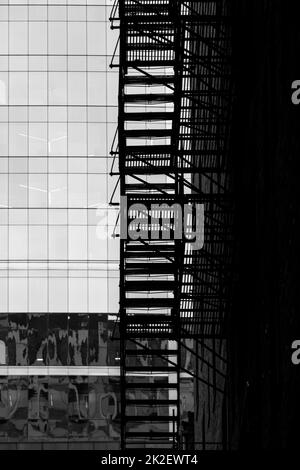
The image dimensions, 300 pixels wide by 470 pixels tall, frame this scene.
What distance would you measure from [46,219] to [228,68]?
175 feet

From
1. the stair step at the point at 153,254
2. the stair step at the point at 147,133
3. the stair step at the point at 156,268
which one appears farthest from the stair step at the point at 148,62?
the stair step at the point at 156,268

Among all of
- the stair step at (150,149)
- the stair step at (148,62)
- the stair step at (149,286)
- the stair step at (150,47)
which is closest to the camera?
the stair step at (148,62)

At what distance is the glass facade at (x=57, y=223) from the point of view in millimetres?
79438

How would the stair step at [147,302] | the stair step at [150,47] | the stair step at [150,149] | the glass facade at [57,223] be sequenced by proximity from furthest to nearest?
the glass facade at [57,223] < the stair step at [150,47] < the stair step at [150,149] < the stair step at [147,302]

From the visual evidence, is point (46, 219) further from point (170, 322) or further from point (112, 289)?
point (170, 322)

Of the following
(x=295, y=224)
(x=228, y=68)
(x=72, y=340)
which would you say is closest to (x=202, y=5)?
(x=228, y=68)

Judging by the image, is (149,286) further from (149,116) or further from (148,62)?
(148,62)

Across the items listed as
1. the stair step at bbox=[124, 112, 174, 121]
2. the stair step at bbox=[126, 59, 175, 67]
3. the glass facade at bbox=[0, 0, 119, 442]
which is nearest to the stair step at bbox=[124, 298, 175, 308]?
the stair step at bbox=[124, 112, 174, 121]

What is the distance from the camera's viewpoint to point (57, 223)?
82.0 metres

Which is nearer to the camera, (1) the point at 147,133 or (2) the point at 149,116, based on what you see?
(2) the point at 149,116

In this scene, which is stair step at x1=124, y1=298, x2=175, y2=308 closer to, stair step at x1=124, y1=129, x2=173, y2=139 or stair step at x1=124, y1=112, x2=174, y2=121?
stair step at x1=124, y1=129, x2=173, y2=139

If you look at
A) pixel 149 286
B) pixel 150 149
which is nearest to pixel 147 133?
pixel 150 149

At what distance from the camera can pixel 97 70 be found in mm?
83562

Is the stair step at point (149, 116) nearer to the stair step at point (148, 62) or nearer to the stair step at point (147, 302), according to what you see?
the stair step at point (148, 62)
